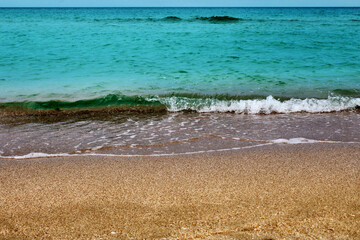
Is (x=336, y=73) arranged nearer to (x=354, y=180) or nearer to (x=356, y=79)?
(x=356, y=79)

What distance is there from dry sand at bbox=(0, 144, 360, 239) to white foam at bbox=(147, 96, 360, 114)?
2.88m

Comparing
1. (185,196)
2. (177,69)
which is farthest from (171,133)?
(177,69)

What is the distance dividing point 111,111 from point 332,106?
539 cm

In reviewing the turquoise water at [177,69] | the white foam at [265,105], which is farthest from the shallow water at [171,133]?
the turquoise water at [177,69]

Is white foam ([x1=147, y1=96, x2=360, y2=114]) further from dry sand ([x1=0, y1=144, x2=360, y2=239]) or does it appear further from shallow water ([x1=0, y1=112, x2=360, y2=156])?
dry sand ([x1=0, y1=144, x2=360, y2=239])

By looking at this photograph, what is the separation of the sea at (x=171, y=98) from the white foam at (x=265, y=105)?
→ 1.0 inches

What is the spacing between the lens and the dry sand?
2770 millimetres

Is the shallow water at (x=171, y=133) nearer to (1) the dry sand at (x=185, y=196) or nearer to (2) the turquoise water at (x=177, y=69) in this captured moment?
(1) the dry sand at (x=185, y=196)

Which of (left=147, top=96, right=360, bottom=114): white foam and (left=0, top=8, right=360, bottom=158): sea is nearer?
(left=0, top=8, right=360, bottom=158): sea

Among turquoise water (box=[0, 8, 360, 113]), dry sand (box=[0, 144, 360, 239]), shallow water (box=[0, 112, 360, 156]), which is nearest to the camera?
dry sand (box=[0, 144, 360, 239])

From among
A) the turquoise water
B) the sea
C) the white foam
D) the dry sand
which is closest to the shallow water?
the sea

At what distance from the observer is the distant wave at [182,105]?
7473 mm

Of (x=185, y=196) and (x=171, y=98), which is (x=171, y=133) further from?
(x=185, y=196)

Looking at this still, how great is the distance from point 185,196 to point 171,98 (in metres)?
5.10
